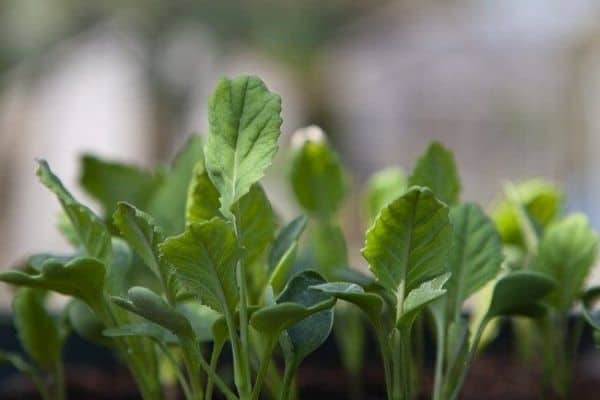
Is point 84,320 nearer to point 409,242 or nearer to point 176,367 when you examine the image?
point 176,367

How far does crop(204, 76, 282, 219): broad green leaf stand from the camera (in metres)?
0.51

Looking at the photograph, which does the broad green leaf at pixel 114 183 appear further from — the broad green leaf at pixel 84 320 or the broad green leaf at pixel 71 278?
the broad green leaf at pixel 71 278

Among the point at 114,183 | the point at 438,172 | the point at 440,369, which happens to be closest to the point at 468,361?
the point at 440,369

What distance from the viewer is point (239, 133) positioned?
1.72 ft

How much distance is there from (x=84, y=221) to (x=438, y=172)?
22 centimetres

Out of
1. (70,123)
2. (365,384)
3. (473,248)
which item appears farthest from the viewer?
(70,123)

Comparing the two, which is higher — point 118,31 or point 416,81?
point 118,31

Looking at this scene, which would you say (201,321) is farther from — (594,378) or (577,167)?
(577,167)

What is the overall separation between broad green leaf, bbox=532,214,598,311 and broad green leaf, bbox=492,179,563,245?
10 centimetres

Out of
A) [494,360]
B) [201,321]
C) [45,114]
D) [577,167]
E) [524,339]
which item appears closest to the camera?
[201,321]

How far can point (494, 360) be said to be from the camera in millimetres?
1045

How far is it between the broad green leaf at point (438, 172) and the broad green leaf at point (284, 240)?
0.07m

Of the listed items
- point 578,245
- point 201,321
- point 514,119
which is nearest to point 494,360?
point 578,245

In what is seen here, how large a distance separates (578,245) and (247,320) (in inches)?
10.2
